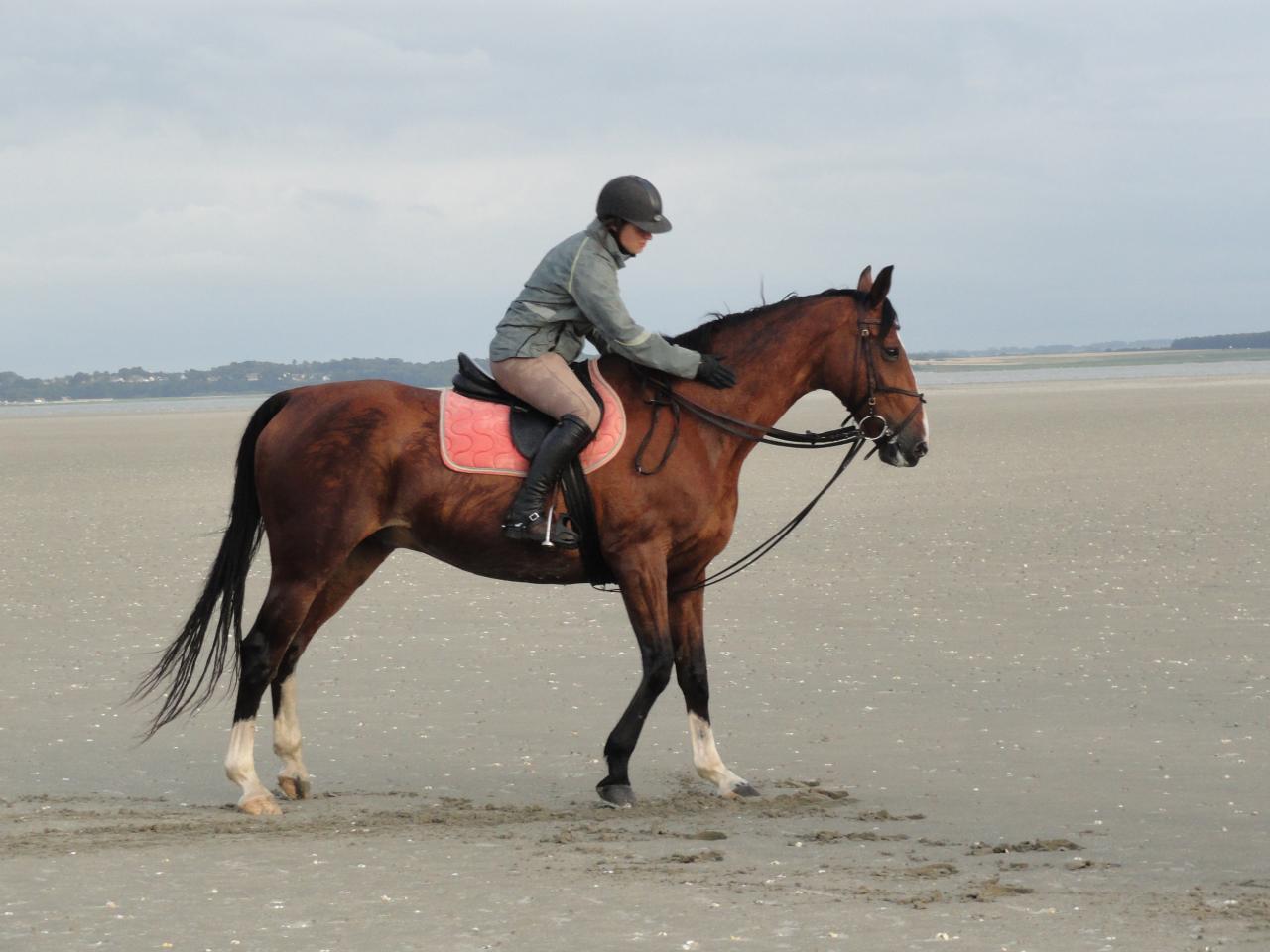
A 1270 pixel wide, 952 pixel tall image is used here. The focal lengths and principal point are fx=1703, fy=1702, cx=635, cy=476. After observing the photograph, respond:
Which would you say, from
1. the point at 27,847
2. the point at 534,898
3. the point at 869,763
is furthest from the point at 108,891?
the point at 869,763

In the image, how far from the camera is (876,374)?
8.32m

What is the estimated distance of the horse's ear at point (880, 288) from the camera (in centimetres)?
823

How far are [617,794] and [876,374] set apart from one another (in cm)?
239

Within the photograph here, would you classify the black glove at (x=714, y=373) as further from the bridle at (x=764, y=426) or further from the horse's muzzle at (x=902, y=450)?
the horse's muzzle at (x=902, y=450)

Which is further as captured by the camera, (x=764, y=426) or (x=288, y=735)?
(x=764, y=426)

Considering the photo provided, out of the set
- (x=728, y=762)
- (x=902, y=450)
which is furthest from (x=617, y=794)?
(x=902, y=450)

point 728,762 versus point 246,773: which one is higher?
point 246,773

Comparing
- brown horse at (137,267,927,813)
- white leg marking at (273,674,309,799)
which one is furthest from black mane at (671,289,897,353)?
white leg marking at (273,674,309,799)

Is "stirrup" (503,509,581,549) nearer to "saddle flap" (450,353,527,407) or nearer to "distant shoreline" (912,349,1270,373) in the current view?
"saddle flap" (450,353,527,407)

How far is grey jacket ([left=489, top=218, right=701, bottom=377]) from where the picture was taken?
8000mm

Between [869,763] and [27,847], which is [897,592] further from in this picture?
[27,847]

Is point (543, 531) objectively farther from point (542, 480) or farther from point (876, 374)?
point (876, 374)

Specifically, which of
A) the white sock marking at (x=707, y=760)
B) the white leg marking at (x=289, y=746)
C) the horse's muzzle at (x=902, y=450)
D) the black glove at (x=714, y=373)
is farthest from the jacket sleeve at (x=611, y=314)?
the white leg marking at (x=289, y=746)

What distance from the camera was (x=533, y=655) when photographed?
1143cm
